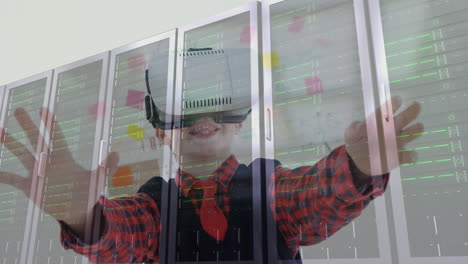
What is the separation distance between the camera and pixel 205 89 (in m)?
2.29

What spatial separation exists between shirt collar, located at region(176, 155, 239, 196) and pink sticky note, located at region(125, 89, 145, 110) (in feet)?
1.96

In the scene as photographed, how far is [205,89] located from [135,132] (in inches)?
22.5

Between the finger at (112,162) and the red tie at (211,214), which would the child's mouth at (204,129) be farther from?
the finger at (112,162)

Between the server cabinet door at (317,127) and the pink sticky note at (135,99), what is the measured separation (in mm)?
917

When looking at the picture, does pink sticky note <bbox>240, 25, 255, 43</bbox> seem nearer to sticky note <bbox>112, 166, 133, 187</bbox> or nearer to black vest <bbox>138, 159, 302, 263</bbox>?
black vest <bbox>138, 159, 302, 263</bbox>

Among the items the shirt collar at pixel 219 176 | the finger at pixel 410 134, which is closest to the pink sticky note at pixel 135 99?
the shirt collar at pixel 219 176

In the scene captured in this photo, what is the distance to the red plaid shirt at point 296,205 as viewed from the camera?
67.8 inches

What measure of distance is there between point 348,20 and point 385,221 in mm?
1005

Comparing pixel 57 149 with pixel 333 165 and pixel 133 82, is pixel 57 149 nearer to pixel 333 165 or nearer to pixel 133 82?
pixel 133 82

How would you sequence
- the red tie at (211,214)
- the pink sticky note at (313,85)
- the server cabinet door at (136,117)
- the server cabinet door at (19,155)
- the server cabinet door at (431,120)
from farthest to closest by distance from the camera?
the server cabinet door at (19,155) → the server cabinet door at (136,117) → the red tie at (211,214) → the pink sticky note at (313,85) → the server cabinet door at (431,120)

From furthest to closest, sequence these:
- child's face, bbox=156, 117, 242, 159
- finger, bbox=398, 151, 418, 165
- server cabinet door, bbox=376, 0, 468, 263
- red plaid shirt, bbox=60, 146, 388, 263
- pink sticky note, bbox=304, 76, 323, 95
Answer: child's face, bbox=156, 117, 242, 159 < pink sticky note, bbox=304, 76, 323, 95 < red plaid shirt, bbox=60, 146, 388, 263 < finger, bbox=398, 151, 418, 165 < server cabinet door, bbox=376, 0, 468, 263

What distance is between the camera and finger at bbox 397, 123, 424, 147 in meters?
1.64

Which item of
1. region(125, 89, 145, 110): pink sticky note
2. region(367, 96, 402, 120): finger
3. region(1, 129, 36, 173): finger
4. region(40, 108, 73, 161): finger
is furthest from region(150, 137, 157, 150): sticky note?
region(367, 96, 402, 120): finger

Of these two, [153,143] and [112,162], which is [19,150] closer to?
[112,162]
